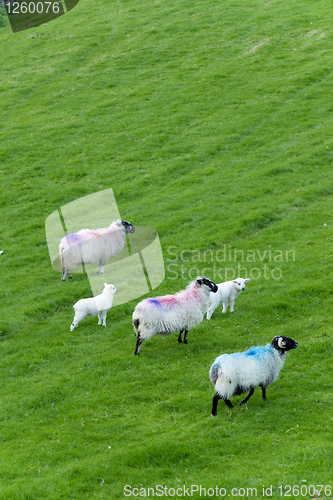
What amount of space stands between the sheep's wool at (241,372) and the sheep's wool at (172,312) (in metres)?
3.71

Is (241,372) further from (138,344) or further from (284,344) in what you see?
→ (138,344)

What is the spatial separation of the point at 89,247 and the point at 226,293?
7.06 metres

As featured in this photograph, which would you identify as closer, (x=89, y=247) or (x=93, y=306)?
(x=93, y=306)

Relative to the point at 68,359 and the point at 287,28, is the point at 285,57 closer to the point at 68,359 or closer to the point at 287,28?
the point at 287,28

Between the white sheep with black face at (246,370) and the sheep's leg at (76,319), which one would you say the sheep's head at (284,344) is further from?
the sheep's leg at (76,319)

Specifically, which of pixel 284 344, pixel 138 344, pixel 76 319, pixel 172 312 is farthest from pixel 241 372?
pixel 76 319

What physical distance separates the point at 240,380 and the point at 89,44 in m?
50.9

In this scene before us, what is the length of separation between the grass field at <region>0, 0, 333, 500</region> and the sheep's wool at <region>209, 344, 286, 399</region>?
28.9 inches

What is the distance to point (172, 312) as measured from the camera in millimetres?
16906

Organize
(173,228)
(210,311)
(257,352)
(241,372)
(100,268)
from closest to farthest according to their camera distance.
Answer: (241,372), (257,352), (210,311), (100,268), (173,228)

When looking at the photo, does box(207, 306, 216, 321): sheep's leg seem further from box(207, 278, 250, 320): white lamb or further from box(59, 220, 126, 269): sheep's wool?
box(59, 220, 126, 269): sheep's wool

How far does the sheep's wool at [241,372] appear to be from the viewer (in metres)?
12.9

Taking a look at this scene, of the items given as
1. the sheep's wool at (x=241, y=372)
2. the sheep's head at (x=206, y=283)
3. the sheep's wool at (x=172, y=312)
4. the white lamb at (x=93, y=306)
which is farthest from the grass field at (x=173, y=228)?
the sheep's head at (x=206, y=283)

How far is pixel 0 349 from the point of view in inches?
747
